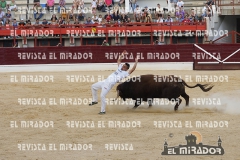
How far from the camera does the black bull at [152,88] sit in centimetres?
1380

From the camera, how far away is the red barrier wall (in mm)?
24000

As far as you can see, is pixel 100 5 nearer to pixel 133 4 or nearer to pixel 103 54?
pixel 133 4

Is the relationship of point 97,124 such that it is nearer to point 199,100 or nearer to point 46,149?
point 46,149

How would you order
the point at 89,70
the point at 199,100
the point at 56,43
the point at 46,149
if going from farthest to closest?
the point at 56,43, the point at 89,70, the point at 199,100, the point at 46,149

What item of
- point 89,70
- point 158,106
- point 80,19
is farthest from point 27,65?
point 158,106

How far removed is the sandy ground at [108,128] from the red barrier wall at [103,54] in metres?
5.95

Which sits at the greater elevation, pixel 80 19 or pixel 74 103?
pixel 80 19

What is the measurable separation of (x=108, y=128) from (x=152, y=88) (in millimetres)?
2199

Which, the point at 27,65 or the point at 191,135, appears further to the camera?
the point at 27,65

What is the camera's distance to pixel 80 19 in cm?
2795

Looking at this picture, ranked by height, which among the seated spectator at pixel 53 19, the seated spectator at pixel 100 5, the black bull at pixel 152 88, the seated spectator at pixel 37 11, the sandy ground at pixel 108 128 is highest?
the seated spectator at pixel 100 5

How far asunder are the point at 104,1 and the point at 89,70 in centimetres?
560

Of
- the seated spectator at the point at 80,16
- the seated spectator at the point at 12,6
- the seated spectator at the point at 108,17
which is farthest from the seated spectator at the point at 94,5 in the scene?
the seated spectator at the point at 12,6

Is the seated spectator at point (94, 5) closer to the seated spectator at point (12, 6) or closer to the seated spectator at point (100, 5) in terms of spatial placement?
the seated spectator at point (100, 5)
